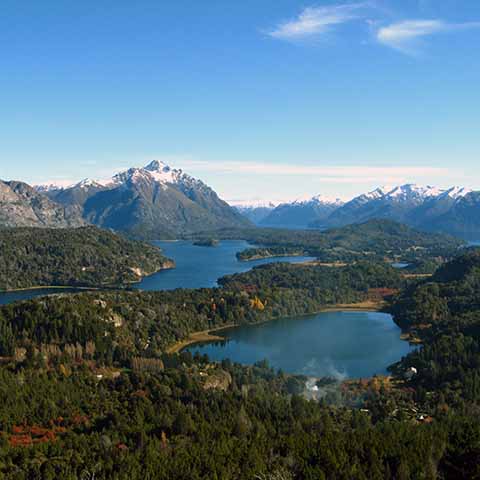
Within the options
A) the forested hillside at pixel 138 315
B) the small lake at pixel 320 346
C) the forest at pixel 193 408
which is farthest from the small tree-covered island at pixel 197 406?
the small lake at pixel 320 346

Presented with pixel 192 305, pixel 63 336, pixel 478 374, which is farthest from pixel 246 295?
Answer: pixel 478 374

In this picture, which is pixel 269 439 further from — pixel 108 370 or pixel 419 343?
pixel 419 343

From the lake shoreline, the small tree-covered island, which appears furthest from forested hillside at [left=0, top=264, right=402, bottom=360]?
the lake shoreline

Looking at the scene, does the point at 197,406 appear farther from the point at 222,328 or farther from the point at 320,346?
the point at 222,328

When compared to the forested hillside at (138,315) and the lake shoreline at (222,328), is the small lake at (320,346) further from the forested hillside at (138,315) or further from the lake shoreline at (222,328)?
the forested hillside at (138,315)

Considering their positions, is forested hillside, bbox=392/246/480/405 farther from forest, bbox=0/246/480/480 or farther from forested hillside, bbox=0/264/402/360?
forested hillside, bbox=0/264/402/360
